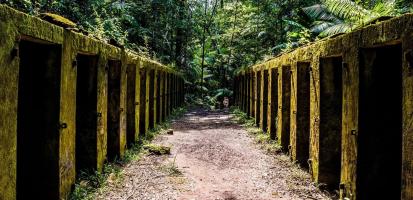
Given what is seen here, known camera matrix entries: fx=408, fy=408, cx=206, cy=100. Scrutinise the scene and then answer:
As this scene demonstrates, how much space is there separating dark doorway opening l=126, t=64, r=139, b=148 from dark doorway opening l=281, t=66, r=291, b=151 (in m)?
3.55

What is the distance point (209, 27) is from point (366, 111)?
95.5 ft

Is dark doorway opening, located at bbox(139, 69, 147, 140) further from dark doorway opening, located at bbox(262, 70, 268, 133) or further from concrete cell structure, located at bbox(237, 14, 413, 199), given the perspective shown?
concrete cell structure, located at bbox(237, 14, 413, 199)

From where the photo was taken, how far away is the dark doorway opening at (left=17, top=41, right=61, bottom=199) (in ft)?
16.1

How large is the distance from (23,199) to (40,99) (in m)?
1.22

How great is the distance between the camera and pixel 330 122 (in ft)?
21.3

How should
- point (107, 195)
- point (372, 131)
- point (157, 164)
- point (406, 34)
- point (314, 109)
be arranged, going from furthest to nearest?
point (157, 164), point (314, 109), point (107, 195), point (372, 131), point (406, 34)

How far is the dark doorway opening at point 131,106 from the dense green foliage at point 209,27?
269 centimetres

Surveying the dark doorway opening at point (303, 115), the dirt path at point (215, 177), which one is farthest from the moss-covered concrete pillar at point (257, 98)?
the dark doorway opening at point (303, 115)

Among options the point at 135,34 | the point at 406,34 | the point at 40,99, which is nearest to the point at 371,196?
the point at 406,34

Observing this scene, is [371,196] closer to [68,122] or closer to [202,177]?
[202,177]

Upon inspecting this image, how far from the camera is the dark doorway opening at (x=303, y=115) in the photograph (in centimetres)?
802

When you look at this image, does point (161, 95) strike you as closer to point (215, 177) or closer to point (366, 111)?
point (215, 177)

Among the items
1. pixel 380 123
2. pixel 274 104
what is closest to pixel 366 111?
pixel 380 123

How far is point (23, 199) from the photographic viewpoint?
4.93m
